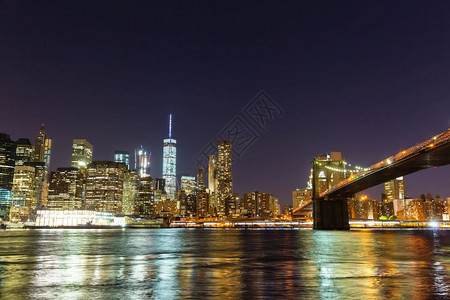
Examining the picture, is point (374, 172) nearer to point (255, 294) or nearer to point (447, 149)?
point (447, 149)

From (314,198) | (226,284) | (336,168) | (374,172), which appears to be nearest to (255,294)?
(226,284)

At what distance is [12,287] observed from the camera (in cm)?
1535

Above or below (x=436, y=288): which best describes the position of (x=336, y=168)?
above

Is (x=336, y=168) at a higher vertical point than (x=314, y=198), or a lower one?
higher

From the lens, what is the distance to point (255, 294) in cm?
1352

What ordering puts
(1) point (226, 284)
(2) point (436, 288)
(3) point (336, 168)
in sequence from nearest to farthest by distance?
(2) point (436, 288), (1) point (226, 284), (3) point (336, 168)

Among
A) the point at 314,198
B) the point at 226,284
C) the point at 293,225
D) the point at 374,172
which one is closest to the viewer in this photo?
the point at 226,284

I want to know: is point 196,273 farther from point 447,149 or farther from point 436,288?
point 447,149

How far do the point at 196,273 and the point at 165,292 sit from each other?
5663 mm

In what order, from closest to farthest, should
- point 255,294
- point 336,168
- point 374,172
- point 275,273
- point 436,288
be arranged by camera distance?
point 255,294, point 436,288, point 275,273, point 374,172, point 336,168

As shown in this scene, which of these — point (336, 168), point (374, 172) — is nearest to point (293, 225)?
point (336, 168)

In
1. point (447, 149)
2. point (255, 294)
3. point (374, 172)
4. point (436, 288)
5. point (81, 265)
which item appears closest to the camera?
point (255, 294)

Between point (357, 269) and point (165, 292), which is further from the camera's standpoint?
point (357, 269)

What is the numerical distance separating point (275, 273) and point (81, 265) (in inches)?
441
